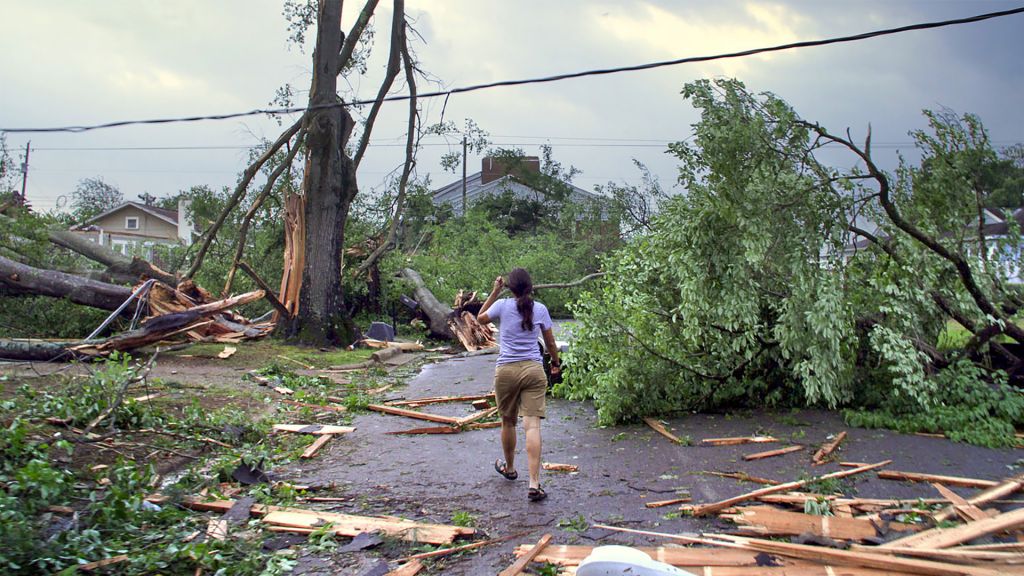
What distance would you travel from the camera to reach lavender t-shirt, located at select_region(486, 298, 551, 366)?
634 centimetres

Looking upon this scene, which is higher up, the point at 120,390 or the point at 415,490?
the point at 120,390

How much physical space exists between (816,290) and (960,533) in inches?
136

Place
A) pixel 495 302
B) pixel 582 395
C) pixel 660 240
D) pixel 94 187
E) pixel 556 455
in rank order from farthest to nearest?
pixel 94 187
pixel 582 395
pixel 660 240
pixel 556 455
pixel 495 302

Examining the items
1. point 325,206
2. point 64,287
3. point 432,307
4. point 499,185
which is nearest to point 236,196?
point 325,206

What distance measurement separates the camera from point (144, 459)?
20.9ft

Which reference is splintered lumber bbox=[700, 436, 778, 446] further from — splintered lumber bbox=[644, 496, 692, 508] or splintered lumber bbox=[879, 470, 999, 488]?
splintered lumber bbox=[644, 496, 692, 508]

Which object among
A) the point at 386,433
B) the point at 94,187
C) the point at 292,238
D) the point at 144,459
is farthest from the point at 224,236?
the point at 94,187

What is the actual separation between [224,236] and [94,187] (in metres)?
50.1

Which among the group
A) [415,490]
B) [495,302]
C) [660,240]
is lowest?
[415,490]

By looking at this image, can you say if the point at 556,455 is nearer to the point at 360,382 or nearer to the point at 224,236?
the point at 360,382

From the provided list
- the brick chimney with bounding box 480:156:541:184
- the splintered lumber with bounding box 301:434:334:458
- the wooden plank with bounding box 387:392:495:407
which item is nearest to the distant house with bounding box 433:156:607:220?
the brick chimney with bounding box 480:156:541:184

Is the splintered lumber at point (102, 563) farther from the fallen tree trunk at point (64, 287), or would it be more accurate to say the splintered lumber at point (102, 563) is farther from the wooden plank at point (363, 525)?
the fallen tree trunk at point (64, 287)

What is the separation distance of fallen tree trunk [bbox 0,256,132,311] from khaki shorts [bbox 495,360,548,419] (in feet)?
31.6

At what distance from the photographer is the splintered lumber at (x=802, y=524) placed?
14.9 feet
